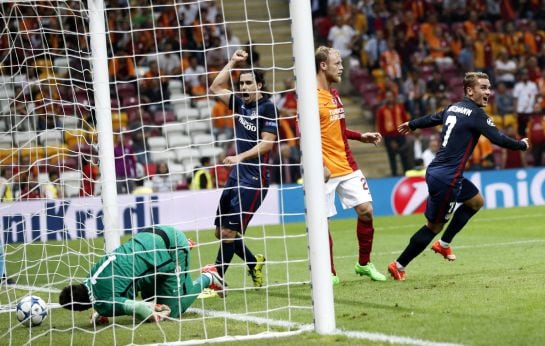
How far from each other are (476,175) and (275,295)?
479 inches

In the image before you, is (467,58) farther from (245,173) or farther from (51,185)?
(245,173)

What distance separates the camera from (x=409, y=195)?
19.9 m

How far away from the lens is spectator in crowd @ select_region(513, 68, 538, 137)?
22.7m

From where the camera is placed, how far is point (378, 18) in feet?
83.5

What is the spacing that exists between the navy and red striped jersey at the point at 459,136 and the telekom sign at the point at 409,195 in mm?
10375

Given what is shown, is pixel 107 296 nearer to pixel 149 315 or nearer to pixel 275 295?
pixel 149 315

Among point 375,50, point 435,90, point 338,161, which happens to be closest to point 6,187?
point 338,161

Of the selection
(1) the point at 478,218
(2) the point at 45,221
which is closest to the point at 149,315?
(2) the point at 45,221

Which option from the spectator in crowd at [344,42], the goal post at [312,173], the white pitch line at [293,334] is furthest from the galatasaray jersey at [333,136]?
the spectator in crowd at [344,42]

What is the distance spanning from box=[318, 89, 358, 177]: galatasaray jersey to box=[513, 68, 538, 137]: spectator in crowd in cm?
1364

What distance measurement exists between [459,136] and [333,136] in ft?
3.88

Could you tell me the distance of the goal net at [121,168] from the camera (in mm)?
7684

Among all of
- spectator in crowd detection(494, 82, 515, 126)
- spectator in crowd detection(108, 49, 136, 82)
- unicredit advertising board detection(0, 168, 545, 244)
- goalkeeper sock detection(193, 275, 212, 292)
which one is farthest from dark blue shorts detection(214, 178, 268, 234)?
spectator in crowd detection(494, 82, 515, 126)

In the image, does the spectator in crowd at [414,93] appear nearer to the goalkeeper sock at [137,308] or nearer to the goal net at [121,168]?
the goal net at [121,168]
